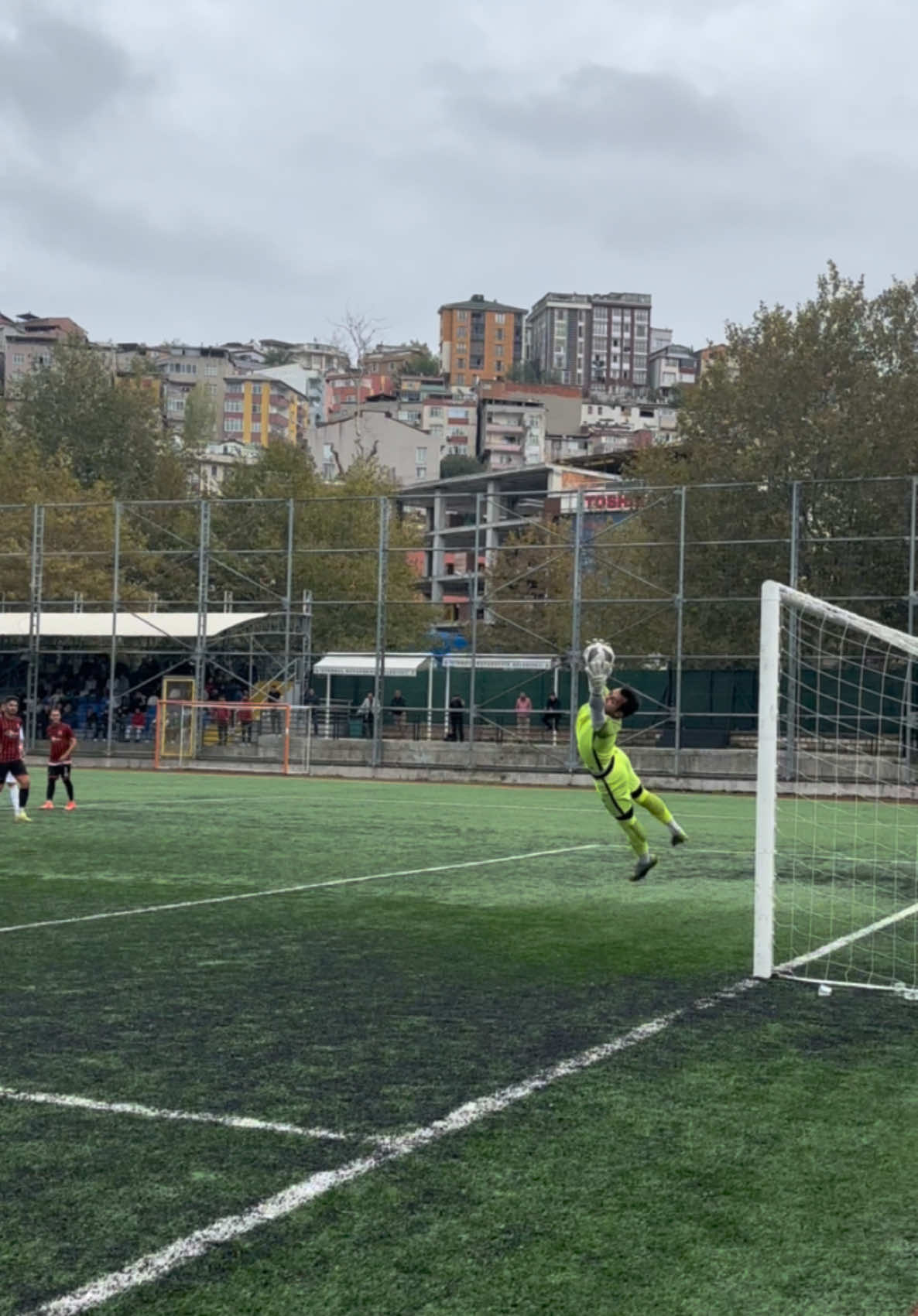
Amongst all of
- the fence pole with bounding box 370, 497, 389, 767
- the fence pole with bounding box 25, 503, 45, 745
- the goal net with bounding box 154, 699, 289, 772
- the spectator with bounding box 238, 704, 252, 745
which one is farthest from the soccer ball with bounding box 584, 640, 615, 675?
the fence pole with bounding box 25, 503, 45, 745

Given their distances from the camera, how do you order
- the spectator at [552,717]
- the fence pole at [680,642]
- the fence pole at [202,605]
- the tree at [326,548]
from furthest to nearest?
the tree at [326,548] → the fence pole at [202,605] → the spectator at [552,717] → the fence pole at [680,642]

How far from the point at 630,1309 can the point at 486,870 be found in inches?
410

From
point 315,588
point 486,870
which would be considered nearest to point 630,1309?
point 486,870

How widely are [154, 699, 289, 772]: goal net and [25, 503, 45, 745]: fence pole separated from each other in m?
3.95

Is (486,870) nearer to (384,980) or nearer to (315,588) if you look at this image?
(384,980)

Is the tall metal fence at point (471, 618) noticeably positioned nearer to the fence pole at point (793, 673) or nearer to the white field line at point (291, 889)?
the fence pole at point (793, 673)

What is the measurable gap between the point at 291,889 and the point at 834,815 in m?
12.9

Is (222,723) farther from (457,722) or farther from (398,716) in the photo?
(457,722)

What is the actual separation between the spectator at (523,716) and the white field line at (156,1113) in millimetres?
29457

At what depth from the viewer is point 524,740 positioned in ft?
119

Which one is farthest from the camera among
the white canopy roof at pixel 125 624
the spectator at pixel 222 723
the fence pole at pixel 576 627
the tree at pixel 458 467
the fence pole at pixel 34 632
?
the tree at pixel 458 467

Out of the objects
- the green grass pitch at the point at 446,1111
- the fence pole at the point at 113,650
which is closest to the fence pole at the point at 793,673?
the green grass pitch at the point at 446,1111

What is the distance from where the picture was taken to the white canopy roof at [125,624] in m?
39.2

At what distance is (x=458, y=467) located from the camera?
13000cm
